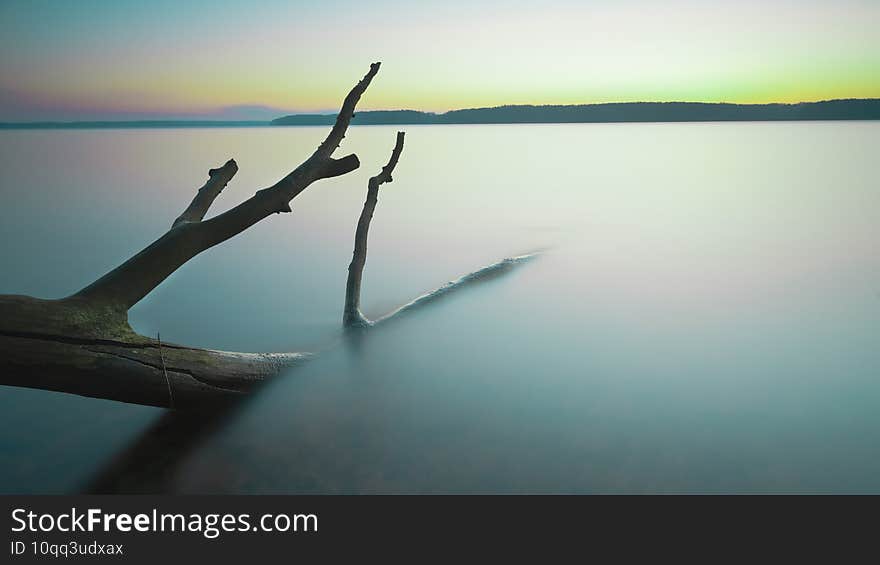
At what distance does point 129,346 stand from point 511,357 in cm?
429

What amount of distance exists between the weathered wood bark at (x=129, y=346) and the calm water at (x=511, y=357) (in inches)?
18.1

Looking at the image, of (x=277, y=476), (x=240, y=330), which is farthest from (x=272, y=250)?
(x=277, y=476)

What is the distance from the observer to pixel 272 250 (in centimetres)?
1456

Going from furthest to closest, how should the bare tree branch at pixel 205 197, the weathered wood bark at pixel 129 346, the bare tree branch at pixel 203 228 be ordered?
the bare tree branch at pixel 205 197
the bare tree branch at pixel 203 228
the weathered wood bark at pixel 129 346

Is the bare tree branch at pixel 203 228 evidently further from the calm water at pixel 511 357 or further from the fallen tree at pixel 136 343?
the calm water at pixel 511 357

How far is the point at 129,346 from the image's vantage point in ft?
14.2

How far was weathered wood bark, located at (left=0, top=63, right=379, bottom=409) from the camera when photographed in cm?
389

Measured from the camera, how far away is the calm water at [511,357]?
192 inches

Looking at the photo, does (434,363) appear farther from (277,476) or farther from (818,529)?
(818,529)

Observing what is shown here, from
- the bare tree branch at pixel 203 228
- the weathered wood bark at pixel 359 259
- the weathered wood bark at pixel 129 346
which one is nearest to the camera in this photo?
the weathered wood bark at pixel 129 346

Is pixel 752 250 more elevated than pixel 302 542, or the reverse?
pixel 752 250

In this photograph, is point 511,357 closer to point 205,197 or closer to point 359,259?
point 359,259

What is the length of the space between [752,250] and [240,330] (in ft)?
39.3

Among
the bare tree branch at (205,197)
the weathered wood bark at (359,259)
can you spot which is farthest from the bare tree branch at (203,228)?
the weathered wood bark at (359,259)
